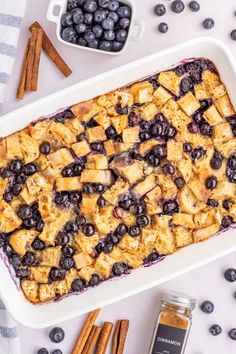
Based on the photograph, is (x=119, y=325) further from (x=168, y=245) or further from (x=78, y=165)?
A: (x=78, y=165)

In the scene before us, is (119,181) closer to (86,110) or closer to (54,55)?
(86,110)

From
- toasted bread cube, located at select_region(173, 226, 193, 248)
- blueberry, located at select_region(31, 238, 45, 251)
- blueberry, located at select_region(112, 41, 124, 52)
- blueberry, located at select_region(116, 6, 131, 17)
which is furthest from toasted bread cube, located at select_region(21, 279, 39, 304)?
blueberry, located at select_region(116, 6, 131, 17)

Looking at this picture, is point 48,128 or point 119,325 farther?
→ point 119,325

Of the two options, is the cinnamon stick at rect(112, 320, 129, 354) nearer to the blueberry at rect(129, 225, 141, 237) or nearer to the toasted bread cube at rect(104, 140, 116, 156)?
the blueberry at rect(129, 225, 141, 237)

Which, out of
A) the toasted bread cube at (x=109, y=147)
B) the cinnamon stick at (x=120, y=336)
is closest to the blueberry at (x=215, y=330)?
the cinnamon stick at (x=120, y=336)

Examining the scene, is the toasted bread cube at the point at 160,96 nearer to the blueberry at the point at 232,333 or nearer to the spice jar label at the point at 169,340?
the spice jar label at the point at 169,340

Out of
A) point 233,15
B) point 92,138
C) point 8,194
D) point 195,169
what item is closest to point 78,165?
point 92,138
